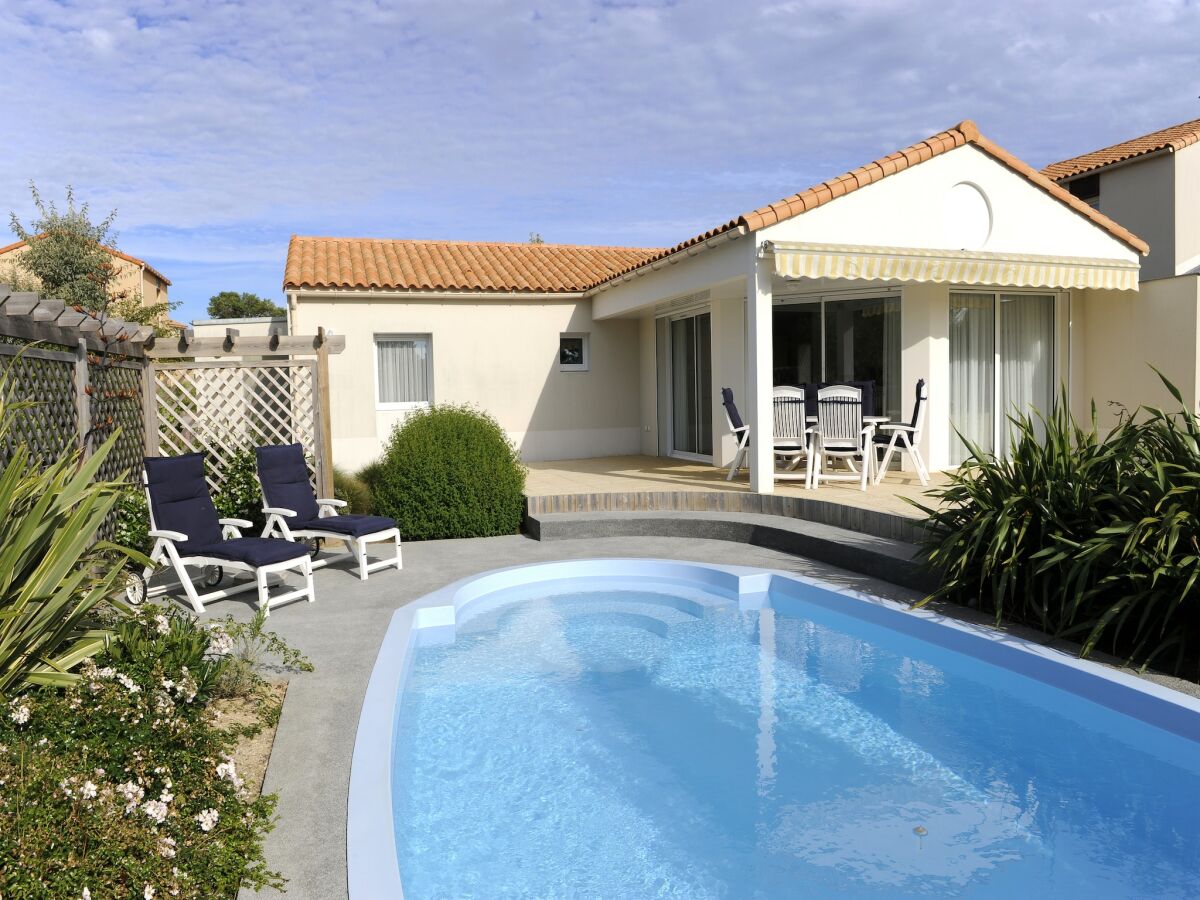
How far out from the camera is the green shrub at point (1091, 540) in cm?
732

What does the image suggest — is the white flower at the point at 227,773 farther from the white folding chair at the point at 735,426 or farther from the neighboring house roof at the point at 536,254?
the white folding chair at the point at 735,426

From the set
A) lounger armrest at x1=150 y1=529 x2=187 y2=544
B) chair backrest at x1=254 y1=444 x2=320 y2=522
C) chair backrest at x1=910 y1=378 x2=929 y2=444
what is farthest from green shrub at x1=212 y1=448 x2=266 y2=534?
chair backrest at x1=910 y1=378 x2=929 y2=444

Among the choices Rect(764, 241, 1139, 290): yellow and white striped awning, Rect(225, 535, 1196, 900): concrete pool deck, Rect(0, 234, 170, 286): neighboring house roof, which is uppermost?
Rect(0, 234, 170, 286): neighboring house roof

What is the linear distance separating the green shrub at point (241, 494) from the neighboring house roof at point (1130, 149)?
25.3 metres

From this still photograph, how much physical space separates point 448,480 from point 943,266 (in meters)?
9.34

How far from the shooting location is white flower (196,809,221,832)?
421 centimetres

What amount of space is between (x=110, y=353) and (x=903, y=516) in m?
11.2

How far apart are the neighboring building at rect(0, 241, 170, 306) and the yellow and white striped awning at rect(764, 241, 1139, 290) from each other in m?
36.2

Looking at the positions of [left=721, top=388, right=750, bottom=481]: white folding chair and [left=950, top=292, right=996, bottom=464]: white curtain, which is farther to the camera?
[left=950, top=292, right=996, bottom=464]: white curtain

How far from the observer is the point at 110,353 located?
39.1ft

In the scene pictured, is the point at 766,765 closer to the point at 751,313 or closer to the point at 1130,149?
the point at 751,313

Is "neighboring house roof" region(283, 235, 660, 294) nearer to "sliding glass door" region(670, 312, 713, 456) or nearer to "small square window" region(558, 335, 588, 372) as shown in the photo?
"small square window" region(558, 335, 588, 372)

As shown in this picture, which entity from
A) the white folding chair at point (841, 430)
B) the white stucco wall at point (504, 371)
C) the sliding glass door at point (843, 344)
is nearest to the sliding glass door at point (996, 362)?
the sliding glass door at point (843, 344)

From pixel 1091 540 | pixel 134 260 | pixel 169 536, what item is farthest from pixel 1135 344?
pixel 134 260
